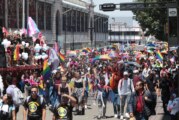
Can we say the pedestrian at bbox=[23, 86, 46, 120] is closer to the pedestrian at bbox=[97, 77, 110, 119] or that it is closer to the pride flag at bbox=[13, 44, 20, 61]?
the pedestrian at bbox=[97, 77, 110, 119]

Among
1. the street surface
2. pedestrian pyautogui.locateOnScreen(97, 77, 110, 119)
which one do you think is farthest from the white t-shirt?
the street surface

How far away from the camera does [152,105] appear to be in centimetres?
1220

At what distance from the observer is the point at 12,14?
193 ft

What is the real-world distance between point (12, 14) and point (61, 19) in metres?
28.8

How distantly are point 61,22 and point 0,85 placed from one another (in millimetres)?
70894

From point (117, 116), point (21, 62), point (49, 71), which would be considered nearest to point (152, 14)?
point (21, 62)

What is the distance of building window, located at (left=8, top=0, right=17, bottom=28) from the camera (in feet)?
189

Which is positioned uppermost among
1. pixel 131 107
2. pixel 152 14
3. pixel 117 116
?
pixel 152 14

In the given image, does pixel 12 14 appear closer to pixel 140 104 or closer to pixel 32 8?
pixel 32 8

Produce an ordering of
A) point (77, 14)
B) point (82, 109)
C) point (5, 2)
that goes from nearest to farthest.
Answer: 1. point (82, 109)
2. point (5, 2)
3. point (77, 14)

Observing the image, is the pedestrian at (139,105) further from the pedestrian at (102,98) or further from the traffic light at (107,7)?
the traffic light at (107,7)

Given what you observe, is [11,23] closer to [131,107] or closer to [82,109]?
[82,109]

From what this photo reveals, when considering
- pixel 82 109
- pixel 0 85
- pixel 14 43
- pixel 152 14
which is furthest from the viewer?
pixel 152 14

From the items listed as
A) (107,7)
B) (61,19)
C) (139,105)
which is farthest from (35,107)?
(61,19)
